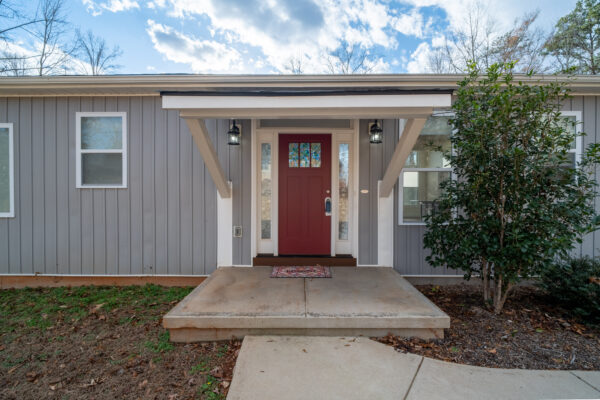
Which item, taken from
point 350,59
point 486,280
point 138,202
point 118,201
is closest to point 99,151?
point 118,201

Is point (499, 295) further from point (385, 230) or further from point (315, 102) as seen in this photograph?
point (315, 102)

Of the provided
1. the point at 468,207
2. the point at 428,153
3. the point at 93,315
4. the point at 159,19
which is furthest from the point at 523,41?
the point at 93,315

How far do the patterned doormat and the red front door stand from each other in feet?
1.07

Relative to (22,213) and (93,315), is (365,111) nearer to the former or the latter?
(93,315)

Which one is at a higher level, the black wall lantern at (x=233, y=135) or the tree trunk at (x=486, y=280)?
the black wall lantern at (x=233, y=135)

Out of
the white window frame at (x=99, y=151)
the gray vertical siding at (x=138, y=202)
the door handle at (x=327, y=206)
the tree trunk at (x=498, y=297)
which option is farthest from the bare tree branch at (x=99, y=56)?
the tree trunk at (x=498, y=297)

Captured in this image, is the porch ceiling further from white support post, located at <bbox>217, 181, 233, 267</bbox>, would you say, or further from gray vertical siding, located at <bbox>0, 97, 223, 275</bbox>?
white support post, located at <bbox>217, 181, 233, 267</bbox>

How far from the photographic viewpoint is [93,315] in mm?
2951

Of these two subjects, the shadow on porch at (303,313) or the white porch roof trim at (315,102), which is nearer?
the shadow on porch at (303,313)

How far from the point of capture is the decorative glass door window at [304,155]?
402 centimetres

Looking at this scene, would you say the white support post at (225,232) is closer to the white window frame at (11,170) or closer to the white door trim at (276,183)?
the white door trim at (276,183)

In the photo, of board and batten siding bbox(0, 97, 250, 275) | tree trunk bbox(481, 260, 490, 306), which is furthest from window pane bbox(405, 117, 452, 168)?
board and batten siding bbox(0, 97, 250, 275)

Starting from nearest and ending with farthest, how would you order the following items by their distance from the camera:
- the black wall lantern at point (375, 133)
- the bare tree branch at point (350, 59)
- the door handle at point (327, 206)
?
the black wall lantern at point (375, 133) → the door handle at point (327, 206) → the bare tree branch at point (350, 59)

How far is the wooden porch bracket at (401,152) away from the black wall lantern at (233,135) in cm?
210
